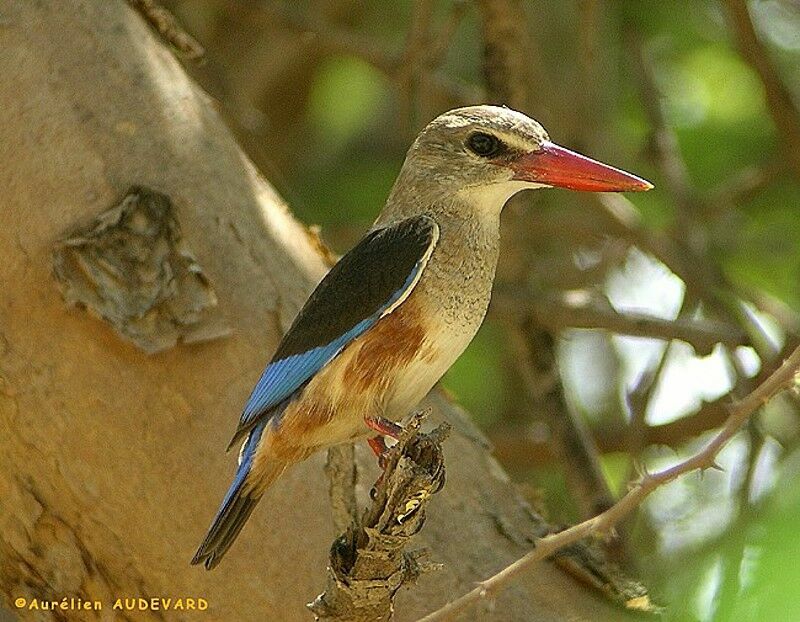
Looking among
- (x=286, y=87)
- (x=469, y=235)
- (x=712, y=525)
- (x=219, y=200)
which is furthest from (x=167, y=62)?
(x=286, y=87)

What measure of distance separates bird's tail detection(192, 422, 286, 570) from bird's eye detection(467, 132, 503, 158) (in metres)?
0.78

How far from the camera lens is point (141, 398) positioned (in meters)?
2.75

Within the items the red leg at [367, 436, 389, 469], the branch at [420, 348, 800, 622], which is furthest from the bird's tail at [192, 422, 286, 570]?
the branch at [420, 348, 800, 622]

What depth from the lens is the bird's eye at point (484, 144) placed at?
2898 millimetres

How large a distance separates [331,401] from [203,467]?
1.04 ft

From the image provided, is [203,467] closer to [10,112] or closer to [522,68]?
[10,112]

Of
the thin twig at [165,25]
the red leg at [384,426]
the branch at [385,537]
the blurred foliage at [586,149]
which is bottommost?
the blurred foliage at [586,149]

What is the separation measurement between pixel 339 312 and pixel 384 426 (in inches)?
10.4

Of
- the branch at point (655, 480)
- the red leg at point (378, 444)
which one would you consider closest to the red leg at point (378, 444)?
the red leg at point (378, 444)

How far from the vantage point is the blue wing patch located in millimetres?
2660

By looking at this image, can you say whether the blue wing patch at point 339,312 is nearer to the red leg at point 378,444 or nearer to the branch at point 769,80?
the red leg at point 378,444

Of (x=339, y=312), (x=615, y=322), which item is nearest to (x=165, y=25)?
(x=339, y=312)

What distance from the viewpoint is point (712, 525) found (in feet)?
14.5

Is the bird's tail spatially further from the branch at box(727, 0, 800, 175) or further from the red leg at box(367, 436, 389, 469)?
the branch at box(727, 0, 800, 175)
